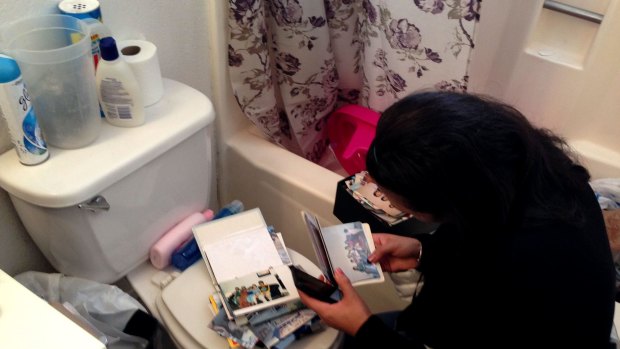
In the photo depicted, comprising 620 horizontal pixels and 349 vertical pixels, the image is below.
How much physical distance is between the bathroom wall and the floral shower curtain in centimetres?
9

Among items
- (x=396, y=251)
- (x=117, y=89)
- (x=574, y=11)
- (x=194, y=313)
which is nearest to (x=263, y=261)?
(x=194, y=313)

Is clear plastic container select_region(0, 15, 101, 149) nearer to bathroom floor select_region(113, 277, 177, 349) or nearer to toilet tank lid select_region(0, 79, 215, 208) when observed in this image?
toilet tank lid select_region(0, 79, 215, 208)

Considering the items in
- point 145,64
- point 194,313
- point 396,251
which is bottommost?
point 194,313

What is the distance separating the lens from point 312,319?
3.32ft

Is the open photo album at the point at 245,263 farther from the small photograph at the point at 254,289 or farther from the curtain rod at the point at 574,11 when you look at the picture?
the curtain rod at the point at 574,11

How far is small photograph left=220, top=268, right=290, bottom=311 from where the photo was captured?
38.6 inches

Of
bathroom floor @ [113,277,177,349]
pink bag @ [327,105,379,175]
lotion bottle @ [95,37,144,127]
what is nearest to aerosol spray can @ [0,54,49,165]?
lotion bottle @ [95,37,144,127]

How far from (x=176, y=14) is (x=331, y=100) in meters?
0.56

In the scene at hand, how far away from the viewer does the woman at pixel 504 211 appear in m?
0.71

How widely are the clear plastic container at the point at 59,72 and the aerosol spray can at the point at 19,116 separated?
41 mm

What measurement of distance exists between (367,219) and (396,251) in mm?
128

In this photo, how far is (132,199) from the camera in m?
0.99

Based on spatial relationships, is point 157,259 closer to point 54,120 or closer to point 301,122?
point 54,120

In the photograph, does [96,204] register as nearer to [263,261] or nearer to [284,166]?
[263,261]
